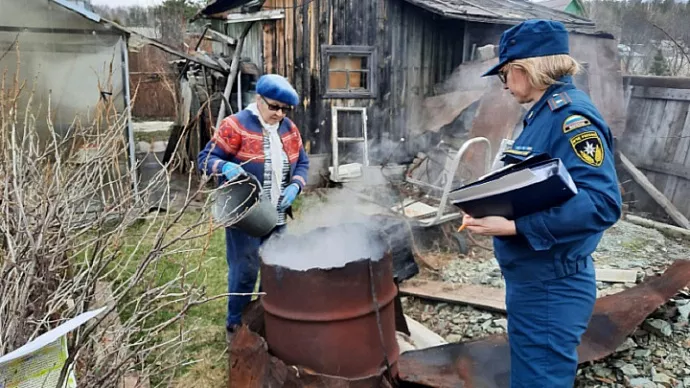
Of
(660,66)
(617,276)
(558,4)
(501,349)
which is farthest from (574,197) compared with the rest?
(558,4)

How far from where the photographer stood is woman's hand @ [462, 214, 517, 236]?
1.94m

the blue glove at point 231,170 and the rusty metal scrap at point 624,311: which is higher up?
the blue glove at point 231,170

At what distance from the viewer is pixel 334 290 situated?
2.50m

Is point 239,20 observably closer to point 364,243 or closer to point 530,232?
point 364,243

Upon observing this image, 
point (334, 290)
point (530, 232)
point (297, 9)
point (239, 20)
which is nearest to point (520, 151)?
point (530, 232)

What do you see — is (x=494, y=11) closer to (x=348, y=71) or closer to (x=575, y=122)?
(x=348, y=71)

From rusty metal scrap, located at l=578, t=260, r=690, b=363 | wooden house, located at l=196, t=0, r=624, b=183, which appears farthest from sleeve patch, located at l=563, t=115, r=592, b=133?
wooden house, located at l=196, t=0, r=624, b=183

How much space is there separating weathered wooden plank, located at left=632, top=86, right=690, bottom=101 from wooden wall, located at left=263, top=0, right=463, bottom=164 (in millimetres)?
2884

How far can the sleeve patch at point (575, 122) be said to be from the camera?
1854mm

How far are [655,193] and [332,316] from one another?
20.9ft

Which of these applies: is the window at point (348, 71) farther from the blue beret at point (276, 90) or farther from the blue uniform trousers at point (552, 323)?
the blue uniform trousers at point (552, 323)

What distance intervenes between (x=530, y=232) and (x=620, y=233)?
5.12 metres

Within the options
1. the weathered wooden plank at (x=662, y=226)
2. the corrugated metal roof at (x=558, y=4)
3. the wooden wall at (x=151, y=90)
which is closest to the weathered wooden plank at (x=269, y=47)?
the weathered wooden plank at (x=662, y=226)

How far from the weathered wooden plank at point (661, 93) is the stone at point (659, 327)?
4862 millimetres
